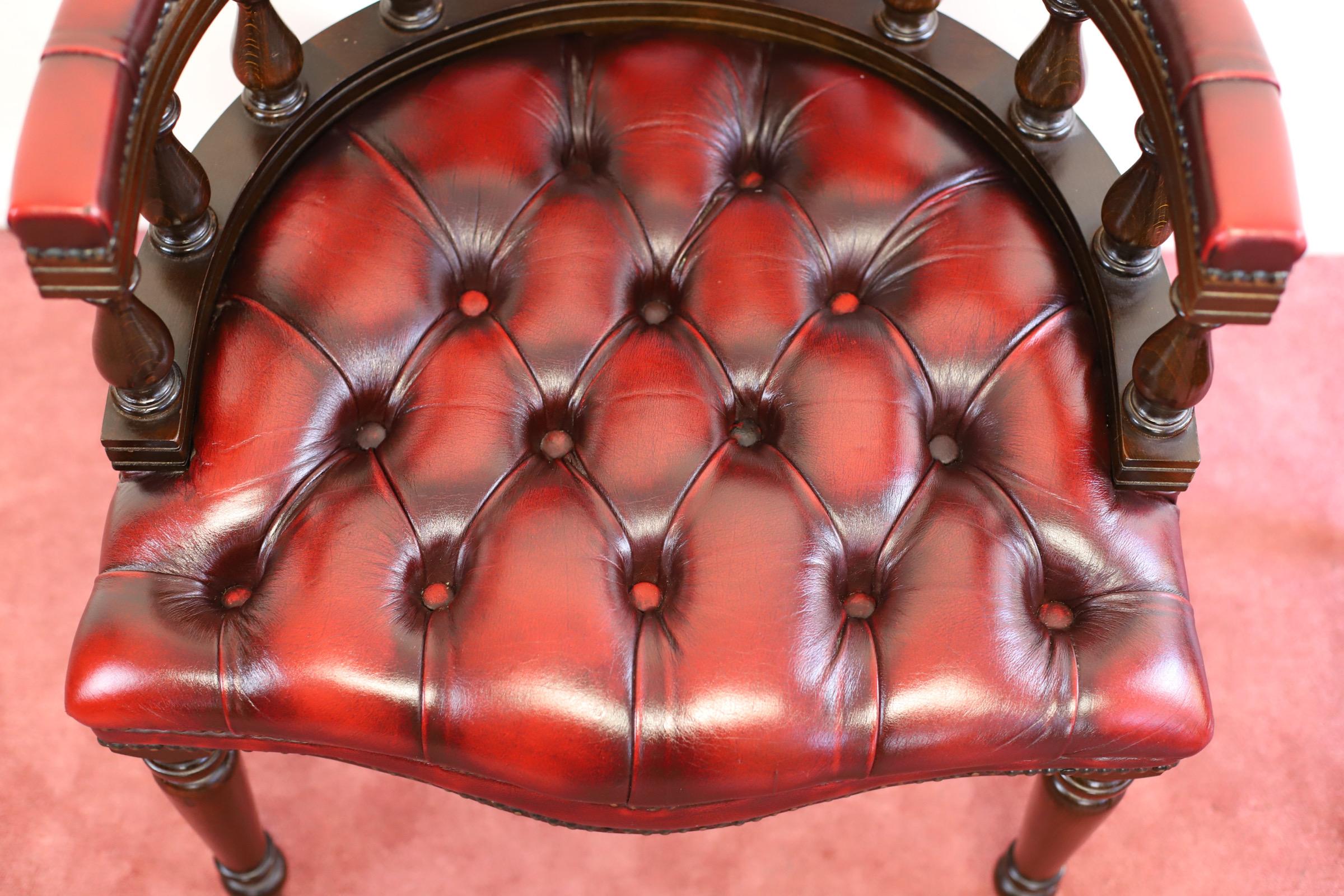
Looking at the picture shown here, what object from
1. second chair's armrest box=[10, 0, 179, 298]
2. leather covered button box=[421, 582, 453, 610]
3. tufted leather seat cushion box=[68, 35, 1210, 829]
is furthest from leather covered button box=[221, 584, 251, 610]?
second chair's armrest box=[10, 0, 179, 298]

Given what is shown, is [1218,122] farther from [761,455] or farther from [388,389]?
[388,389]

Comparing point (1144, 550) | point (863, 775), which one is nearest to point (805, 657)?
point (863, 775)

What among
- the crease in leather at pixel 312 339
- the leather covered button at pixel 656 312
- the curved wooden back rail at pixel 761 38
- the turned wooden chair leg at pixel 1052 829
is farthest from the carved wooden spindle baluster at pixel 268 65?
the turned wooden chair leg at pixel 1052 829

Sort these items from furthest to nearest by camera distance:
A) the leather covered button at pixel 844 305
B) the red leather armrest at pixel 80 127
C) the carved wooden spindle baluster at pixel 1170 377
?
the leather covered button at pixel 844 305 → the carved wooden spindle baluster at pixel 1170 377 → the red leather armrest at pixel 80 127

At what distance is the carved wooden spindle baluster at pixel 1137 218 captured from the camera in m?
0.75

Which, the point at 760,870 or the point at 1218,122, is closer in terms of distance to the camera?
the point at 1218,122

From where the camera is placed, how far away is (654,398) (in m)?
0.77

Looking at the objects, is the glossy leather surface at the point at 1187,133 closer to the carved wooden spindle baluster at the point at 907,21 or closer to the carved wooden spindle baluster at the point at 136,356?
the carved wooden spindle baluster at the point at 136,356

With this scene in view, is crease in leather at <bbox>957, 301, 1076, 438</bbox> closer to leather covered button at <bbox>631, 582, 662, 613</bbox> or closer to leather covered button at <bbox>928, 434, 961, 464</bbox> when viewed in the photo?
leather covered button at <bbox>928, 434, 961, 464</bbox>

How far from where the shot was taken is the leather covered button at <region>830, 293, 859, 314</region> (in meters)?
0.81

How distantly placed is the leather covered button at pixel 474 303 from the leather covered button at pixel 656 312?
10 cm

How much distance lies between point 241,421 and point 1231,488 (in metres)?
1.03

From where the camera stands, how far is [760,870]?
1.13 m

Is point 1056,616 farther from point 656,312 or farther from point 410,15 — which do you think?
point 410,15
